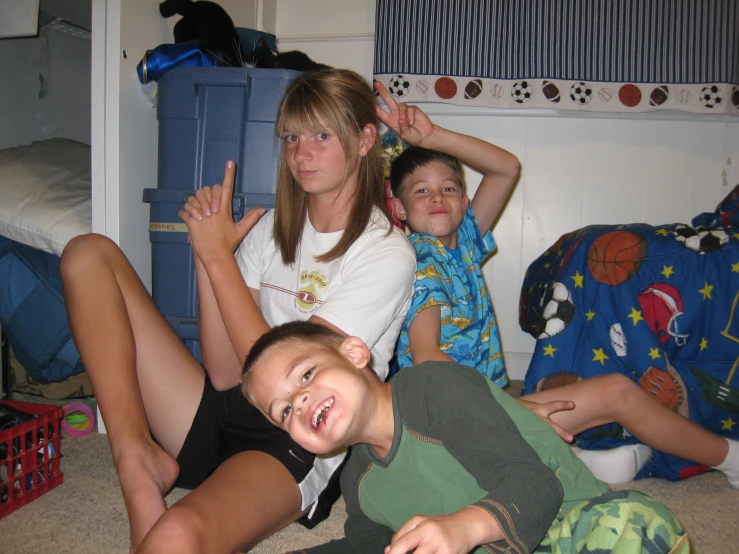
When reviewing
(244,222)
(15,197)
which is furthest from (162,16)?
(244,222)

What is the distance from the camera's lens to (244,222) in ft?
3.59

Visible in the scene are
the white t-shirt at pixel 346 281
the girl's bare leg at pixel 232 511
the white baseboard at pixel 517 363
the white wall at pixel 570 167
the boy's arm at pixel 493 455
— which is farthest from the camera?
the white baseboard at pixel 517 363

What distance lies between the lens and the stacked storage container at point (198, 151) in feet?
4.22

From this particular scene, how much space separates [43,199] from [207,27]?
0.58 metres

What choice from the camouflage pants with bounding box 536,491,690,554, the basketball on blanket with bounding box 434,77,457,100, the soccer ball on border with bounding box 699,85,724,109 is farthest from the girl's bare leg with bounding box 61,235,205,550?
the soccer ball on border with bounding box 699,85,724,109

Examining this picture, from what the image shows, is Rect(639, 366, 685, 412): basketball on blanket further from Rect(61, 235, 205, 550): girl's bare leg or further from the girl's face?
Rect(61, 235, 205, 550): girl's bare leg

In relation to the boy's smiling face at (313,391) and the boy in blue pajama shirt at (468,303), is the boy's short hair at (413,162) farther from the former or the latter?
the boy's smiling face at (313,391)

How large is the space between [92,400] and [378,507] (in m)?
1.09

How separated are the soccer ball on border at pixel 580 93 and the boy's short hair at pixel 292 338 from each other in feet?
4.56

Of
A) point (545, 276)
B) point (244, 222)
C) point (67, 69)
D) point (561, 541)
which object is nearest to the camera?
point (561, 541)

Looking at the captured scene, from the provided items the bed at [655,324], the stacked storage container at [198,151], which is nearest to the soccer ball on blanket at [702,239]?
the bed at [655,324]

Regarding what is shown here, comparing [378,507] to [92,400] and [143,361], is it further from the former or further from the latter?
[92,400]

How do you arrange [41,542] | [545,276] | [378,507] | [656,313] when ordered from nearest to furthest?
→ [378,507], [41,542], [656,313], [545,276]

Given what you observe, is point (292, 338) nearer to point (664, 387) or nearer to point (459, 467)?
point (459, 467)
